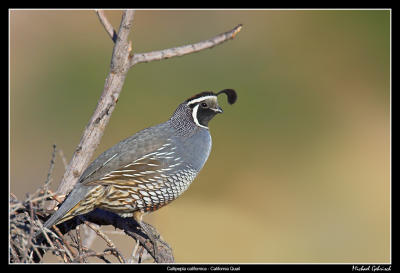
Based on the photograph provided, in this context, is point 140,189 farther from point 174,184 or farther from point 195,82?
point 195,82

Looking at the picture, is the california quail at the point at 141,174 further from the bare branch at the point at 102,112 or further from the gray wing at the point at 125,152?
the bare branch at the point at 102,112

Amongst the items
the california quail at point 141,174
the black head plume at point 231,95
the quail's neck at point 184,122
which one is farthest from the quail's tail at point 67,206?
the black head plume at point 231,95

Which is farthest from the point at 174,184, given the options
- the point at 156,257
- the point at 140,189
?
the point at 156,257

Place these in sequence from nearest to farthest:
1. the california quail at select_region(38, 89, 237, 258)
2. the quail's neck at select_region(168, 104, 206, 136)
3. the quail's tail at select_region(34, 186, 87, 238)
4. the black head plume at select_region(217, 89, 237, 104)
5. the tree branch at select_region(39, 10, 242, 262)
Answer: the quail's tail at select_region(34, 186, 87, 238) → the california quail at select_region(38, 89, 237, 258) → the tree branch at select_region(39, 10, 242, 262) → the quail's neck at select_region(168, 104, 206, 136) → the black head plume at select_region(217, 89, 237, 104)

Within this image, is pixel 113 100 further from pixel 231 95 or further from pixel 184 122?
pixel 231 95

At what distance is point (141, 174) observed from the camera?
128 inches

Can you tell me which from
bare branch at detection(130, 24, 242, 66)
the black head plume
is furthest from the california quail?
bare branch at detection(130, 24, 242, 66)

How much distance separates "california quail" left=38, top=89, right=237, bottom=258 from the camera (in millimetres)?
3092

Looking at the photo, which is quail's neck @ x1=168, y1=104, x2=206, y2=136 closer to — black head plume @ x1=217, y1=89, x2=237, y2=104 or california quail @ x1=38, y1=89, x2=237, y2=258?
california quail @ x1=38, y1=89, x2=237, y2=258

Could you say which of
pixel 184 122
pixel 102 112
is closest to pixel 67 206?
pixel 102 112

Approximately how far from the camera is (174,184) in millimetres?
3230

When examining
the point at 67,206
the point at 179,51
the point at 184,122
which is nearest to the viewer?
the point at 67,206

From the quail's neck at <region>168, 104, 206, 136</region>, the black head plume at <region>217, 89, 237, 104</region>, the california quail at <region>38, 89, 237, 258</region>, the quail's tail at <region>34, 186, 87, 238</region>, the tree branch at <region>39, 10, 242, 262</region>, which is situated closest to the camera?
the quail's tail at <region>34, 186, 87, 238</region>

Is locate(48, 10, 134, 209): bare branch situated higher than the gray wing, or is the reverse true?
locate(48, 10, 134, 209): bare branch
